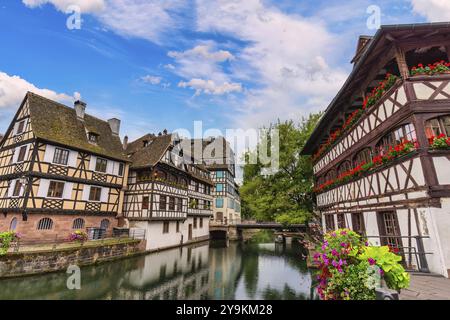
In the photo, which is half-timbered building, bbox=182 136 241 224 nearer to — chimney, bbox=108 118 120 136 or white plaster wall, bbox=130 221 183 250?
chimney, bbox=108 118 120 136

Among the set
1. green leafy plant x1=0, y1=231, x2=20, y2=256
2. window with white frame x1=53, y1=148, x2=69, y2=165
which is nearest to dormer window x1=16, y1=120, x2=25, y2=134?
window with white frame x1=53, y1=148, x2=69, y2=165

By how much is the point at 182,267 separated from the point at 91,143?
13.0m

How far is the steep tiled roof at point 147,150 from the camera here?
74.6 ft

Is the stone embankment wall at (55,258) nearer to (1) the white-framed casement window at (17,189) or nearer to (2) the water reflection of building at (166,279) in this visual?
(2) the water reflection of building at (166,279)

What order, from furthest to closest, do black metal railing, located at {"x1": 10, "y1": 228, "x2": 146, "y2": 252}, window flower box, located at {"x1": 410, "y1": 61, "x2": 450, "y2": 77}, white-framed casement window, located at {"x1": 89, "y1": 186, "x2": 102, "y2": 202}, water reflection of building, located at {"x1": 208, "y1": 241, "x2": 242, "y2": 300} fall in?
white-framed casement window, located at {"x1": 89, "y1": 186, "x2": 102, "y2": 202}, black metal railing, located at {"x1": 10, "y1": 228, "x2": 146, "y2": 252}, water reflection of building, located at {"x1": 208, "y1": 241, "x2": 242, "y2": 300}, window flower box, located at {"x1": 410, "y1": 61, "x2": 450, "y2": 77}

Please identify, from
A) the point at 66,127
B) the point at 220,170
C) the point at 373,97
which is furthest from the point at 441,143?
the point at 220,170

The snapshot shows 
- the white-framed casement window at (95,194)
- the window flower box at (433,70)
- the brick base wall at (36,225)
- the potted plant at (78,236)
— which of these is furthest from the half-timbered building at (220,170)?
the window flower box at (433,70)

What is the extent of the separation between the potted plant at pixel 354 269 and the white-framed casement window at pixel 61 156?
18.9 meters

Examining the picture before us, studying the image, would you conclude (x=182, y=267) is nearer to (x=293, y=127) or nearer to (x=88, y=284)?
(x=88, y=284)

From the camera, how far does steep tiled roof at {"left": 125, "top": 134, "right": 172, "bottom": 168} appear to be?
74.6 feet

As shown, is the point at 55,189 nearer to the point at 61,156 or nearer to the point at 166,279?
the point at 61,156

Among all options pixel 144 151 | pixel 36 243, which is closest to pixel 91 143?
pixel 144 151

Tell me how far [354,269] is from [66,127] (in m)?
21.8

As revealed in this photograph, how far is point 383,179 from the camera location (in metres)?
9.78
